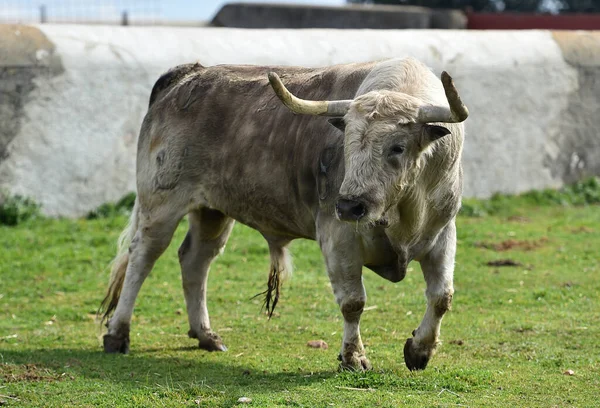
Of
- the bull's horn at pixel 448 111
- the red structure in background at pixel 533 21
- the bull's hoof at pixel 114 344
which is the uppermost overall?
the bull's horn at pixel 448 111

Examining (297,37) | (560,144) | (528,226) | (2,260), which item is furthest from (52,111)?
(560,144)

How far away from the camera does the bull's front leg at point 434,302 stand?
23.3 ft

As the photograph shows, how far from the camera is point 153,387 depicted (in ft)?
22.6

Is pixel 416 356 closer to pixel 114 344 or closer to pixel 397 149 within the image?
pixel 397 149

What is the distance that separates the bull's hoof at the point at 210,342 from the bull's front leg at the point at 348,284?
4.90 feet

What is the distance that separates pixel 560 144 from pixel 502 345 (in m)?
8.18

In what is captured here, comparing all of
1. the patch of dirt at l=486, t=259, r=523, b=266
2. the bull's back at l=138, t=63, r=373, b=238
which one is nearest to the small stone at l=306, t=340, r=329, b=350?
the bull's back at l=138, t=63, r=373, b=238

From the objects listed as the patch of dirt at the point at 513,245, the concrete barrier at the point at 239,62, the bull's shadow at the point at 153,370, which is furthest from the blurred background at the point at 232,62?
the bull's shadow at the point at 153,370

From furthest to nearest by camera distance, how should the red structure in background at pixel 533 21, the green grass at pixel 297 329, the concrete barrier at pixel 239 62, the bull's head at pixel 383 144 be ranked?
1. the red structure in background at pixel 533 21
2. the concrete barrier at pixel 239 62
3. the green grass at pixel 297 329
4. the bull's head at pixel 383 144

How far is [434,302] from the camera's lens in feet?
23.4

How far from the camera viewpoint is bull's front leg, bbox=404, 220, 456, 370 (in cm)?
711

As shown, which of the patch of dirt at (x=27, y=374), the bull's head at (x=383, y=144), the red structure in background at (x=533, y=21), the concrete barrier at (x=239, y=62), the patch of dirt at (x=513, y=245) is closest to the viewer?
the bull's head at (x=383, y=144)

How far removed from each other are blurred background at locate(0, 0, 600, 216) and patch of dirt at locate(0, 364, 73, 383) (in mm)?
5485

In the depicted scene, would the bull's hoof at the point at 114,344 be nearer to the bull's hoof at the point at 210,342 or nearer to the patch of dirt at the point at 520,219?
the bull's hoof at the point at 210,342
